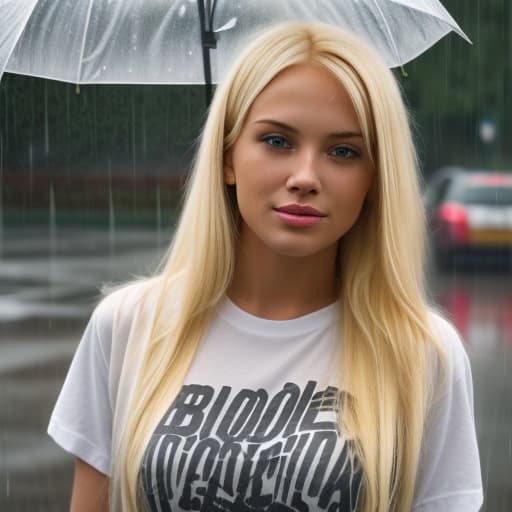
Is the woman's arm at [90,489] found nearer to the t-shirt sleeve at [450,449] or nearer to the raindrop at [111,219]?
the t-shirt sleeve at [450,449]

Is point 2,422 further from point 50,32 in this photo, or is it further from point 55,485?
point 50,32

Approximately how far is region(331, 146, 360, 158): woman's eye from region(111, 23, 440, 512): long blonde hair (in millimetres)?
39

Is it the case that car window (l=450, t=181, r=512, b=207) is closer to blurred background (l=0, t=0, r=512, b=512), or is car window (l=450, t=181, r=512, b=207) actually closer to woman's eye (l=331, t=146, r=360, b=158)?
blurred background (l=0, t=0, r=512, b=512)

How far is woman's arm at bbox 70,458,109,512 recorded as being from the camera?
8.06 feet

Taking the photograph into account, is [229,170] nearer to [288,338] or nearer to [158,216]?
[288,338]

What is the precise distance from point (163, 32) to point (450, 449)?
1.38m

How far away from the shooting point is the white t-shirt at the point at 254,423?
2.26 metres

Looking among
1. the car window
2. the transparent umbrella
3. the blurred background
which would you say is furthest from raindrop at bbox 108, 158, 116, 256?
the transparent umbrella

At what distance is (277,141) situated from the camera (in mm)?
2332

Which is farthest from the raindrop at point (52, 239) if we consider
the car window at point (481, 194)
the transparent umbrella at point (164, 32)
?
the transparent umbrella at point (164, 32)

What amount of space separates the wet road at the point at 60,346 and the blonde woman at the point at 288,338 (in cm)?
65

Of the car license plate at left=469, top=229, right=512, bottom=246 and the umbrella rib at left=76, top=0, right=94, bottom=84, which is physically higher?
the umbrella rib at left=76, top=0, right=94, bottom=84

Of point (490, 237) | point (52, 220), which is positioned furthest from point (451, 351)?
point (52, 220)

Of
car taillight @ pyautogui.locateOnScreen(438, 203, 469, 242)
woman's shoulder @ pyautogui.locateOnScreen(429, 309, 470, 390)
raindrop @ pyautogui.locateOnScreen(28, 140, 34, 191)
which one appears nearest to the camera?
woman's shoulder @ pyautogui.locateOnScreen(429, 309, 470, 390)
